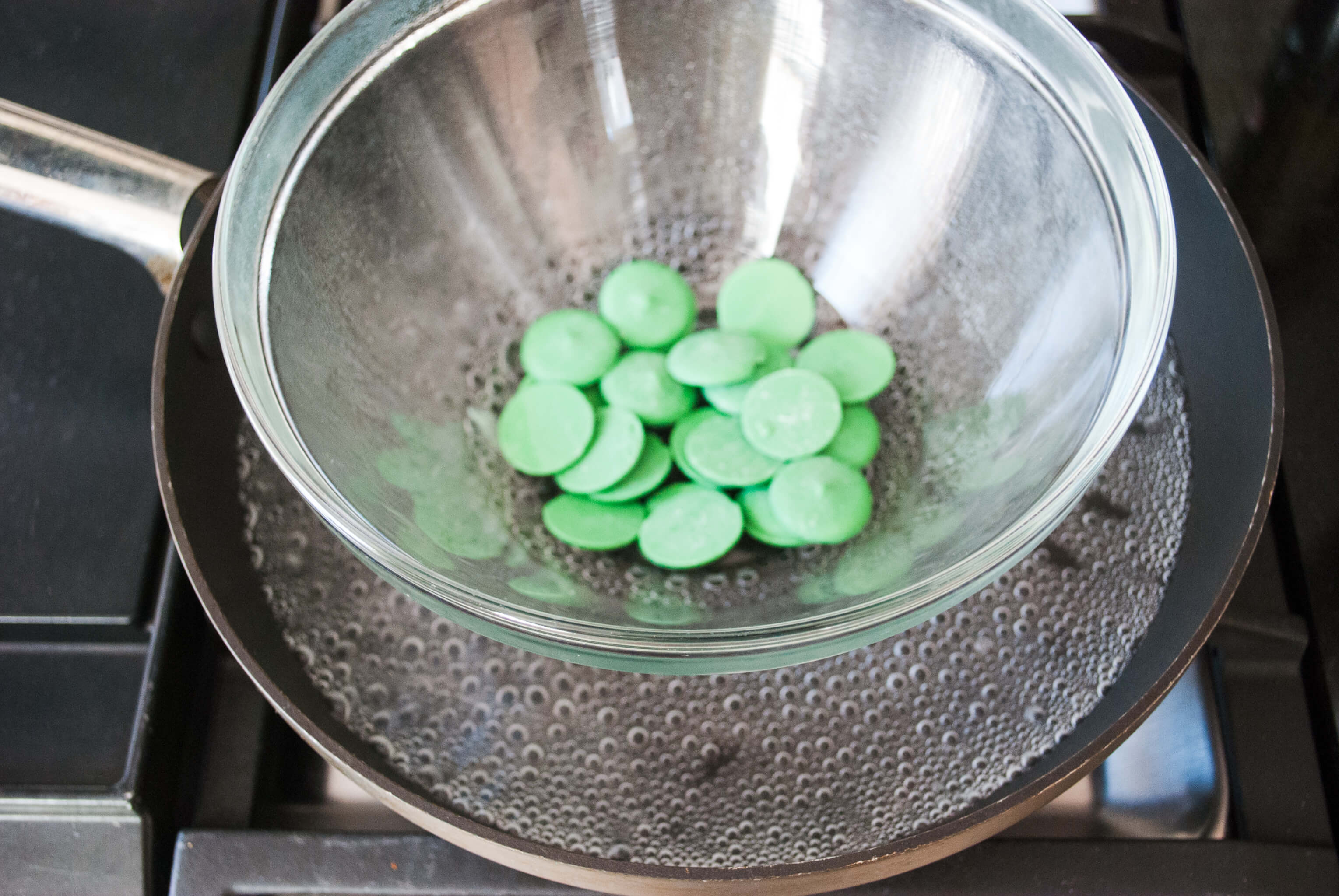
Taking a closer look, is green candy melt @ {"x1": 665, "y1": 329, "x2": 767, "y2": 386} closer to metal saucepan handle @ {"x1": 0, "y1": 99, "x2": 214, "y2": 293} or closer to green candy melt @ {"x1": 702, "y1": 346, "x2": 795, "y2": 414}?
green candy melt @ {"x1": 702, "y1": 346, "x2": 795, "y2": 414}

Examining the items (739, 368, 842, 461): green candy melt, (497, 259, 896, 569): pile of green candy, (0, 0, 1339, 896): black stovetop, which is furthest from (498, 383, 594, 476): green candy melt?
(0, 0, 1339, 896): black stovetop

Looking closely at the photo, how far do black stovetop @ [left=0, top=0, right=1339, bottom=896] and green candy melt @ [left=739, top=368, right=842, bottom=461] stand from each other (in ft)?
0.88

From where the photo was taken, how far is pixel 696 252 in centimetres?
76

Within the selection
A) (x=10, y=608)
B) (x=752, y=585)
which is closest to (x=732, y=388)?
(x=752, y=585)

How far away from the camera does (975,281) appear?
0.66m

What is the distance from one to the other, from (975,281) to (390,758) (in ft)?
1.58

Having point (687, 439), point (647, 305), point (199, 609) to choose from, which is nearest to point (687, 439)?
point (687, 439)

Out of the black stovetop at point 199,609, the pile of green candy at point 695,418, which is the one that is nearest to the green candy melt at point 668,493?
the pile of green candy at point 695,418

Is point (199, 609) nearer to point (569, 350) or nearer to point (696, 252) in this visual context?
point (569, 350)

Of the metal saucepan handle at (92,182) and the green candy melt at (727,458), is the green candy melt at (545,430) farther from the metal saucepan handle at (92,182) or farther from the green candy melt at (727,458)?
the metal saucepan handle at (92,182)

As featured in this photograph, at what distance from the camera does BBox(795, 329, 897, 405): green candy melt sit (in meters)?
0.69

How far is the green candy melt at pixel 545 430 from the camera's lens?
0.66 metres

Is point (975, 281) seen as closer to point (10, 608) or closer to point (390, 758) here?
point (390, 758)

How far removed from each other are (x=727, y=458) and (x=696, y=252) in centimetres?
19
